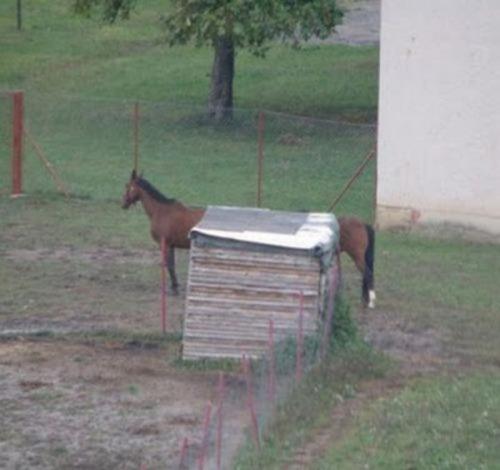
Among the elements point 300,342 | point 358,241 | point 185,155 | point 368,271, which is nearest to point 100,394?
point 300,342

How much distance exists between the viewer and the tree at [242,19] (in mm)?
29672

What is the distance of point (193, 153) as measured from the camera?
2950 cm

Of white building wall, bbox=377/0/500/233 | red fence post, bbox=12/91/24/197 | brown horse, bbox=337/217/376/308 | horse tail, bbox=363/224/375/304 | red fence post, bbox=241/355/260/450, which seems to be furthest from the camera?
red fence post, bbox=12/91/24/197

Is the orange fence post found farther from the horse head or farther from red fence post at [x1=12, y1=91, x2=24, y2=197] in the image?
red fence post at [x1=12, y1=91, x2=24, y2=197]

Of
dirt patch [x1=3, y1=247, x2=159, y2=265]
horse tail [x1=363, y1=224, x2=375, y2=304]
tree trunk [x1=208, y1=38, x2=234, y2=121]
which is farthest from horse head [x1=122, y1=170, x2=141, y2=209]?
tree trunk [x1=208, y1=38, x2=234, y2=121]

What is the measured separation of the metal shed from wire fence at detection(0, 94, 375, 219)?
1029 centimetres

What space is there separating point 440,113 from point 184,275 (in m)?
5.18

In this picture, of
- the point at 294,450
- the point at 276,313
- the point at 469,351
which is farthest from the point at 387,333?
the point at 294,450

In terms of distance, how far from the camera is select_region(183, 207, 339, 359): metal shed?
13.9m

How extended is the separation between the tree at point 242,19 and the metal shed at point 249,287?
15933mm

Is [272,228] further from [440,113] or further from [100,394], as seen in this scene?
[440,113]

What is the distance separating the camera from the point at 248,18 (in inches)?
1172

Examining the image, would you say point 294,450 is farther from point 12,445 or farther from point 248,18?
point 248,18

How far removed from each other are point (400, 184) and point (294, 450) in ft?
38.3
